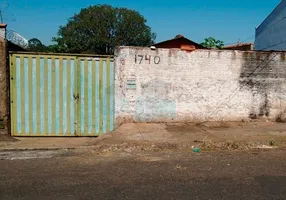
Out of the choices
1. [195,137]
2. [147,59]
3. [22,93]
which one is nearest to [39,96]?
[22,93]

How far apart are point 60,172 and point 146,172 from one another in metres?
1.42

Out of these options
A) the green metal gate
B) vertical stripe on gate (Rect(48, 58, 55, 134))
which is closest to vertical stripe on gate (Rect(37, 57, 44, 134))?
the green metal gate

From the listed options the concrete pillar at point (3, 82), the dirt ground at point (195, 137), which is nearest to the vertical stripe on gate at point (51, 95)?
the concrete pillar at point (3, 82)

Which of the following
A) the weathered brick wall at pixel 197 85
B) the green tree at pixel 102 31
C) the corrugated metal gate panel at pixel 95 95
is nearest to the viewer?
the corrugated metal gate panel at pixel 95 95

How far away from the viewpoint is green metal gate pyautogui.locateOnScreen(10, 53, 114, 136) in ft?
25.5

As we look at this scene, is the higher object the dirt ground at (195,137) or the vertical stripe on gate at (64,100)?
the vertical stripe on gate at (64,100)

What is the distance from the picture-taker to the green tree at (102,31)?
38.9 m

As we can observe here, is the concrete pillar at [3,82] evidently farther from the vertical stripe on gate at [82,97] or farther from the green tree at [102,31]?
the green tree at [102,31]

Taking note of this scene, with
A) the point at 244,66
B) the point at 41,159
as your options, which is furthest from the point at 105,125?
the point at 244,66

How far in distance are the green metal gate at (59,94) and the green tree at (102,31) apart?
101ft

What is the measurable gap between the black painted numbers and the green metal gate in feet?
2.79

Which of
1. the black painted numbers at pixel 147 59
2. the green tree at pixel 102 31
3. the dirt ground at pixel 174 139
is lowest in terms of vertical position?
the dirt ground at pixel 174 139

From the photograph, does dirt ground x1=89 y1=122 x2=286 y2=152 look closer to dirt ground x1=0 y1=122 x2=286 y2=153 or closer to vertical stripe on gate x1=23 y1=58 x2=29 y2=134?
dirt ground x1=0 y1=122 x2=286 y2=153

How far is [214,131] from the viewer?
8.20 m
